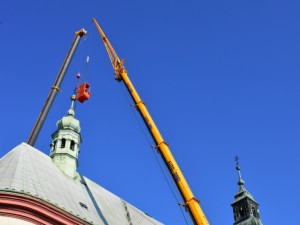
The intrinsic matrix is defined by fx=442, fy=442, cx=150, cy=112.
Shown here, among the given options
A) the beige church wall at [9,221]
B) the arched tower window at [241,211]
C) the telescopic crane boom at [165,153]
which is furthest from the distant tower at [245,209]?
the beige church wall at [9,221]

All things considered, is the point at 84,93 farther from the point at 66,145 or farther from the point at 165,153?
the point at 165,153

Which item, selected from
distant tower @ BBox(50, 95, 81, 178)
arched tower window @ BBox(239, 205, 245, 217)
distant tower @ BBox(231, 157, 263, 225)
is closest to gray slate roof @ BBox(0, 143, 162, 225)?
distant tower @ BBox(50, 95, 81, 178)

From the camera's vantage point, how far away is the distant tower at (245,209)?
38.8m

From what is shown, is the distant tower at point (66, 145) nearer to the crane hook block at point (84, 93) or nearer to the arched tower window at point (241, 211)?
the crane hook block at point (84, 93)

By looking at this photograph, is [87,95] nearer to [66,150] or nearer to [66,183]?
[66,150]

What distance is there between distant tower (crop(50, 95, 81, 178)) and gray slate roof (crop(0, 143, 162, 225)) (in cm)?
85

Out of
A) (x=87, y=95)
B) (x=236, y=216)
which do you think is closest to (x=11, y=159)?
(x=87, y=95)

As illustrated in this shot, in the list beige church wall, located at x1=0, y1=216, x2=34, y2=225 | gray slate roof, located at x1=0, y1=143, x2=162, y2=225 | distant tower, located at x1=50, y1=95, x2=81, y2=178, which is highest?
distant tower, located at x1=50, y1=95, x2=81, y2=178

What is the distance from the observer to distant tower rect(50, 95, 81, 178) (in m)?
27.4

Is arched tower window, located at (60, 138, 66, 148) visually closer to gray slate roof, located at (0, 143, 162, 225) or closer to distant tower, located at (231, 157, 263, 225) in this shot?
gray slate roof, located at (0, 143, 162, 225)

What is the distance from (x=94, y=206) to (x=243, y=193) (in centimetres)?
2112

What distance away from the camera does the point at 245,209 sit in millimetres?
A: 40000

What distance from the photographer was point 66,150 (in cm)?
2848

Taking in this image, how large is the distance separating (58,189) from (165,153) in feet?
18.7
